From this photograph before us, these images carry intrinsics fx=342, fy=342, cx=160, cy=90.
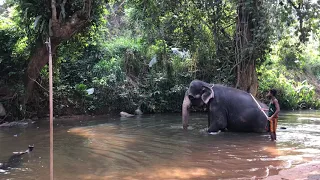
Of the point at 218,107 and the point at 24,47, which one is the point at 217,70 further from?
the point at 24,47

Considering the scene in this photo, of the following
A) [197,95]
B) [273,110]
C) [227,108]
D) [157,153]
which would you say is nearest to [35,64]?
[197,95]

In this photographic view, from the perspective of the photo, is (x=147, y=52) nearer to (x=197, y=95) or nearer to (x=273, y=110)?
(x=197, y=95)

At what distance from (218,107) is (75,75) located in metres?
9.09

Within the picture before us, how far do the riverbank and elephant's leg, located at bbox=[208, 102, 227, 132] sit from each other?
4218mm

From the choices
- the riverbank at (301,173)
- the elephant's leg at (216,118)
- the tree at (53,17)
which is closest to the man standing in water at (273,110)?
the elephant's leg at (216,118)

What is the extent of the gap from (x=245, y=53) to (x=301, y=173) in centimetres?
874

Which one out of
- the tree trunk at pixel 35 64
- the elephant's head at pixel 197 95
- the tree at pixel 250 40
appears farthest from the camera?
the tree at pixel 250 40

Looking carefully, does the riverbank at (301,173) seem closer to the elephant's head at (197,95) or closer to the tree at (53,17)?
the elephant's head at (197,95)

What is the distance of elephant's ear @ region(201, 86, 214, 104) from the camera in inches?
401

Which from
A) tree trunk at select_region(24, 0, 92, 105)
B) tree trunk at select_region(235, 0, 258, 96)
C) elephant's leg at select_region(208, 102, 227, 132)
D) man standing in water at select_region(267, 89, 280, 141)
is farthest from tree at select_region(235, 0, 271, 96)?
tree trunk at select_region(24, 0, 92, 105)

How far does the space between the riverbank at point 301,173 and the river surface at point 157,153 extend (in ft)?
0.64

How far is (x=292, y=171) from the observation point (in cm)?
543

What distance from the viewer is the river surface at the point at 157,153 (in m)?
5.57

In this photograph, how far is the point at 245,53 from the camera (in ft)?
44.1
